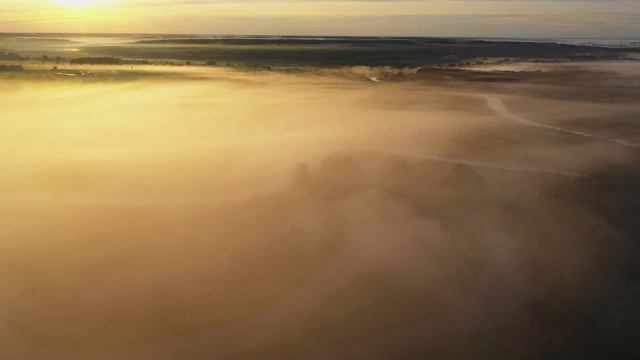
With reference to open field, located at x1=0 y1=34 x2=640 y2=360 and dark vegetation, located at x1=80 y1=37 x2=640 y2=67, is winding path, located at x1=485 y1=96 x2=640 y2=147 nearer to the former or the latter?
open field, located at x1=0 y1=34 x2=640 y2=360

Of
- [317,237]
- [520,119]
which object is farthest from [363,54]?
[317,237]

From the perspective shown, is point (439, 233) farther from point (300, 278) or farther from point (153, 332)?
point (153, 332)

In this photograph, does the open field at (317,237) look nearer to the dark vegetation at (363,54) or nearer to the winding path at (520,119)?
the winding path at (520,119)

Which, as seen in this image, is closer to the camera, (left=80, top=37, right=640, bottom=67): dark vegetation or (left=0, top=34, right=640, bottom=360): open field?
(left=0, top=34, right=640, bottom=360): open field

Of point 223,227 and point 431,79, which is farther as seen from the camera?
point 431,79

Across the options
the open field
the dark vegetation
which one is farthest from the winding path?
the dark vegetation

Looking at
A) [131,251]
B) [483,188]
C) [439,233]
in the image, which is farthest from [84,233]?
[483,188]

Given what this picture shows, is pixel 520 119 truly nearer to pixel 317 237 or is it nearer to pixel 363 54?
pixel 317 237

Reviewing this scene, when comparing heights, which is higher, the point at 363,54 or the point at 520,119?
the point at 363,54
